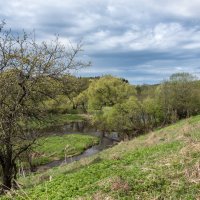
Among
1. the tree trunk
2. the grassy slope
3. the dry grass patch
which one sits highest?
the dry grass patch

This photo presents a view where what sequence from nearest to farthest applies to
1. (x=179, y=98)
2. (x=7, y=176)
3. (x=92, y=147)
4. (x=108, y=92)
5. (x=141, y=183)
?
(x=141, y=183), (x=7, y=176), (x=92, y=147), (x=179, y=98), (x=108, y=92)

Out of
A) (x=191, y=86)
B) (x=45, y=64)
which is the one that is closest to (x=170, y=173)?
(x=45, y=64)

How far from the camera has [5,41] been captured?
15812mm

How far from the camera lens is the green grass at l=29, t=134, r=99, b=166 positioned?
1465 inches

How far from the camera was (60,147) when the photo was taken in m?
43.5

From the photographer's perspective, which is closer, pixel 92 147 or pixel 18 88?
pixel 18 88

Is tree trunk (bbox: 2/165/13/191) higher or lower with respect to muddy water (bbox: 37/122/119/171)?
higher

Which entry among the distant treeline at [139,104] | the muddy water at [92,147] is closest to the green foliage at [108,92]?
the distant treeline at [139,104]

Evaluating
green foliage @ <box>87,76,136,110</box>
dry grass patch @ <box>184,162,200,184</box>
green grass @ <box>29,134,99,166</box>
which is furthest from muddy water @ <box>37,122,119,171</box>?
dry grass patch @ <box>184,162,200,184</box>

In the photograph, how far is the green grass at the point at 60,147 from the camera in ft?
122

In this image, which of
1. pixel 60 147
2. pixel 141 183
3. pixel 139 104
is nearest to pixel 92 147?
pixel 60 147

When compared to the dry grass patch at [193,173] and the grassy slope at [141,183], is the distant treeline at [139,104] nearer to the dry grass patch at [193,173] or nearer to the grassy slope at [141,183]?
the grassy slope at [141,183]

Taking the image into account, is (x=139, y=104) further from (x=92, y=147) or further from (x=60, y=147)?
(x=60, y=147)

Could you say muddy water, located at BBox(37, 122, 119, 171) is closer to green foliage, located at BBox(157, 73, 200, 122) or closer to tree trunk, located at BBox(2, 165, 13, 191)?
green foliage, located at BBox(157, 73, 200, 122)
